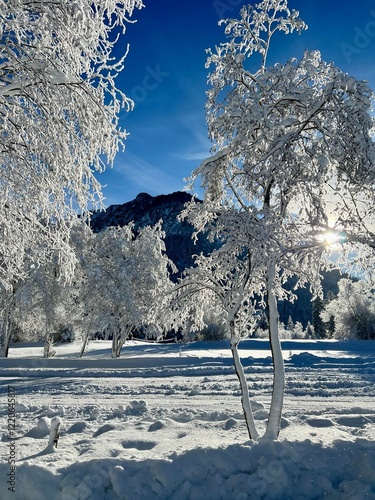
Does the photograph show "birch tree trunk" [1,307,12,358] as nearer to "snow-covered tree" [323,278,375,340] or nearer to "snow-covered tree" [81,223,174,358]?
"snow-covered tree" [81,223,174,358]

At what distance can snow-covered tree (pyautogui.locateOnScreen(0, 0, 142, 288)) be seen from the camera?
16.2 feet

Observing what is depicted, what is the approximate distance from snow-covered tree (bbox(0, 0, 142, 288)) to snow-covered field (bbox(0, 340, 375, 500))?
2964 mm

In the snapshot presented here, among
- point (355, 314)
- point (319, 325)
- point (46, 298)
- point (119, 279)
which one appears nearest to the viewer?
point (119, 279)

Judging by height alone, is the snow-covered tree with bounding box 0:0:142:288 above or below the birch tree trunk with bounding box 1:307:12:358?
above

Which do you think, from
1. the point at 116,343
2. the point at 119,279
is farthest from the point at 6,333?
the point at 119,279

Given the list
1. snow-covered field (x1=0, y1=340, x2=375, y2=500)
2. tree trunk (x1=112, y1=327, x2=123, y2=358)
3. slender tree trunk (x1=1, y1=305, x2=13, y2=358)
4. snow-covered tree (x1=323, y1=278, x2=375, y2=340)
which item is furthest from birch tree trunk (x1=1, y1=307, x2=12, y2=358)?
snow-covered tree (x1=323, y1=278, x2=375, y2=340)

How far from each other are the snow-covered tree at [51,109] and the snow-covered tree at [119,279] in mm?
19833

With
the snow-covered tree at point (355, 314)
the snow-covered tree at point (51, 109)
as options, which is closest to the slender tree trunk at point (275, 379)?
the snow-covered tree at point (51, 109)

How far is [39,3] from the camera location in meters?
5.05

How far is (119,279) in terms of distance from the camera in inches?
1089

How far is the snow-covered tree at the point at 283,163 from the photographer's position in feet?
20.3

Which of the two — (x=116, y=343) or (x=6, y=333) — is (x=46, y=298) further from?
(x=116, y=343)

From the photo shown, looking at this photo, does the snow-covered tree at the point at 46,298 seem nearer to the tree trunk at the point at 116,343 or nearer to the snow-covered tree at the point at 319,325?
the tree trunk at the point at 116,343

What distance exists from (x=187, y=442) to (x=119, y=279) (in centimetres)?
2129
